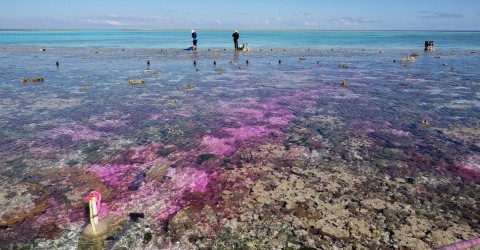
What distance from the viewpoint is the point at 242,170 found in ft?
35.7

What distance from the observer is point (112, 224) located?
789cm

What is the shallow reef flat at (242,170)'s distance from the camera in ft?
24.8

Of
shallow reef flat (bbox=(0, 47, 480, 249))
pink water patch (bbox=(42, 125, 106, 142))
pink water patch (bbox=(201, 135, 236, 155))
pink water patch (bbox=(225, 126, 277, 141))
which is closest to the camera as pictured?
shallow reef flat (bbox=(0, 47, 480, 249))

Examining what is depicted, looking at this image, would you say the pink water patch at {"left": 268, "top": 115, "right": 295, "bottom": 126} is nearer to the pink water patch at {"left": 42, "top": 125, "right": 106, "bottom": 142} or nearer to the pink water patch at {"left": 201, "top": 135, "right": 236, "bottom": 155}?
the pink water patch at {"left": 201, "top": 135, "right": 236, "bottom": 155}

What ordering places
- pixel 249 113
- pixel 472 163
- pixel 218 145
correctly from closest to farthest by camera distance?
pixel 472 163 → pixel 218 145 → pixel 249 113

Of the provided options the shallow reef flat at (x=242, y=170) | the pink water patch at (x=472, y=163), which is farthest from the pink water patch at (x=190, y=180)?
the pink water patch at (x=472, y=163)

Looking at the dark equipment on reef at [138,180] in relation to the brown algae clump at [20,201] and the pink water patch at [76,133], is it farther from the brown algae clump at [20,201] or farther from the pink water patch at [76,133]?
the pink water patch at [76,133]

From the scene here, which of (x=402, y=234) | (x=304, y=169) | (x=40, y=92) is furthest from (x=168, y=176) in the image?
(x=40, y=92)

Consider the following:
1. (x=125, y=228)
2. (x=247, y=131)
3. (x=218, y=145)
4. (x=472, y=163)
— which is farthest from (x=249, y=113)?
→ (x=125, y=228)

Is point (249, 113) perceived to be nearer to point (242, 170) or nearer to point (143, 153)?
point (143, 153)

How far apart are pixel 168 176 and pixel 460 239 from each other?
7889 millimetres

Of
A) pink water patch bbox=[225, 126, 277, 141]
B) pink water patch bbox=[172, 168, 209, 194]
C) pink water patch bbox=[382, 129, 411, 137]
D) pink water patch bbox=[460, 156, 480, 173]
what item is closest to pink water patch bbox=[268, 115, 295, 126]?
pink water patch bbox=[225, 126, 277, 141]

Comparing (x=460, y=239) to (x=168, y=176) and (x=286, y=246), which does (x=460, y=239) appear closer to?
(x=286, y=246)

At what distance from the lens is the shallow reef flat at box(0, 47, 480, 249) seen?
7566mm
